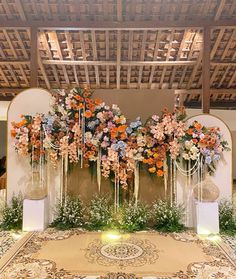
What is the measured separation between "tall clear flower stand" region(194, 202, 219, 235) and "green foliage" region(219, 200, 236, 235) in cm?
16

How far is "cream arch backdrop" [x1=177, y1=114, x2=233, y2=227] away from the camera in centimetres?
446

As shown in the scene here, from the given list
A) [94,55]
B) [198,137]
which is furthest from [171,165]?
[94,55]

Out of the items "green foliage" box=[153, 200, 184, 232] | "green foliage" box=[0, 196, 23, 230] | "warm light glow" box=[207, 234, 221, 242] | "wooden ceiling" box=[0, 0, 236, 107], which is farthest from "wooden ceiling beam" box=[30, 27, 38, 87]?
"warm light glow" box=[207, 234, 221, 242]

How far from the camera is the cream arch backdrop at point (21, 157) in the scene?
14.8ft

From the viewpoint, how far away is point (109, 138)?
422 cm

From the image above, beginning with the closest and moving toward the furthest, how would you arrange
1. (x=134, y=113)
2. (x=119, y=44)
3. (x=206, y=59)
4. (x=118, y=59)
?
1. (x=134, y=113)
2. (x=206, y=59)
3. (x=119, y=44)
4. (x=118, y=59)

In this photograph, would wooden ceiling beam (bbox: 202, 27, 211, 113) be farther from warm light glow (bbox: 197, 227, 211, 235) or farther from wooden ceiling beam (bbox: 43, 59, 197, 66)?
warm light glow (bbox: 197, 227, 211, 235)

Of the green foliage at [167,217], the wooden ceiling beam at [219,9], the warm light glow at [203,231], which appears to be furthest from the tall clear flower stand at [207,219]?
the wooden ceiling beam at [219,9]

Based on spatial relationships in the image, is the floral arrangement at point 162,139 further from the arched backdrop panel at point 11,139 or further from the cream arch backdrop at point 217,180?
the arched backdrop panel at point 11,139

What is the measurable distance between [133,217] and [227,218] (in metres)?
1.17

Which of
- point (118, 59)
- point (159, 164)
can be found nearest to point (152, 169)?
point (159, 164)

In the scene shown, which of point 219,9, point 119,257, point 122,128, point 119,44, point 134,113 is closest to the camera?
point 119,257

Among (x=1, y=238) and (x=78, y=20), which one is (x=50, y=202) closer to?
(x=1, y=238)

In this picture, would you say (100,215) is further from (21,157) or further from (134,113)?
(134,113)
